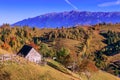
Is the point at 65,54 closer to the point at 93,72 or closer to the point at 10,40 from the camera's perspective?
the point at 93,72

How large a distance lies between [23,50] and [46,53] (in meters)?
39.4

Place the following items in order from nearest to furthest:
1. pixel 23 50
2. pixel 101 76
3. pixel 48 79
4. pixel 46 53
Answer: pixel 48 79, pixel 23 50, pixel 101 76, pixel 46 53

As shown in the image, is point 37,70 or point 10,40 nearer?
point 37,70

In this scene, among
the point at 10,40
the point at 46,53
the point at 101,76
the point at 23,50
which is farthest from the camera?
the point at 10,40

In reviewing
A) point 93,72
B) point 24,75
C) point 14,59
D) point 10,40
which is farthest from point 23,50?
point 10,40

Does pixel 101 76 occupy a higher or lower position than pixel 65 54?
lower

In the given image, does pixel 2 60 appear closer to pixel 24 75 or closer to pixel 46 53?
pixel 24 75

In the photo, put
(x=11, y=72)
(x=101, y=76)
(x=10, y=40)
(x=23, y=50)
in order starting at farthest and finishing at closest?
(x=10, y=40), (x=101, y=76), (x=23, y=50), (x=11, y=72)

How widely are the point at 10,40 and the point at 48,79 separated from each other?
4568 inches

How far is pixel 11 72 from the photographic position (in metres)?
56.8

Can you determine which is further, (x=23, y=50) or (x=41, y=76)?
(x=23, y=50)

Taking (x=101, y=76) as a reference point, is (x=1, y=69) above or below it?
above

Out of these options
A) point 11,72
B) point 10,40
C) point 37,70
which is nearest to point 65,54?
point 37,70

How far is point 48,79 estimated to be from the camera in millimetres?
60594
